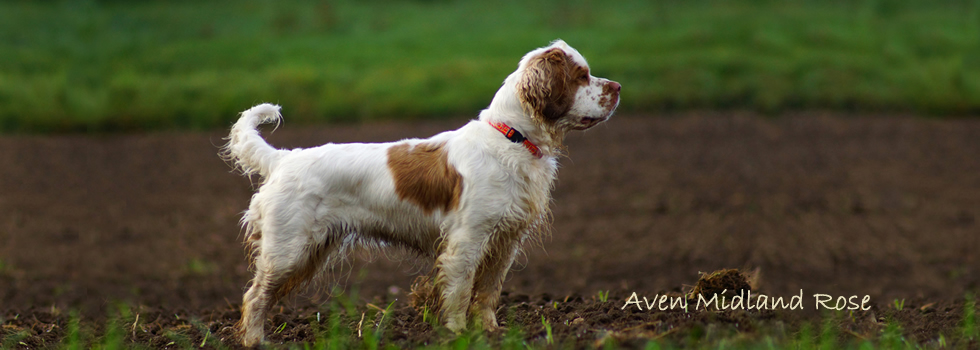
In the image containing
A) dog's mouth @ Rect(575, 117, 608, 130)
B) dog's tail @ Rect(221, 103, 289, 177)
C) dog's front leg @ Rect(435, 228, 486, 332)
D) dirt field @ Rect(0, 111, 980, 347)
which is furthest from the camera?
dirt field @ Rect(0, 111, 980, 347)

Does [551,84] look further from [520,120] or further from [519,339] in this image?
[519,339]

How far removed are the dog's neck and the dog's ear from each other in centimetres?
5

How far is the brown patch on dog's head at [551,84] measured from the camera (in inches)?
189

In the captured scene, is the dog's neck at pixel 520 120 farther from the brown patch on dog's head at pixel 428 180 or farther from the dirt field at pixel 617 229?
the dirt field at pixel 617 229

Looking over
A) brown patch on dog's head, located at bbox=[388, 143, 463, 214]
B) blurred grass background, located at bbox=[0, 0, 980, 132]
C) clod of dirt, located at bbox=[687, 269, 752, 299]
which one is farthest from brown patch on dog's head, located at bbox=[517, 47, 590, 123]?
blurred grass background, located at bbox=[0, 0, 980, 132]

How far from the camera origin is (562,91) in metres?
4.85

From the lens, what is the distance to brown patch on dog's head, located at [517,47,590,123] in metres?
4.79

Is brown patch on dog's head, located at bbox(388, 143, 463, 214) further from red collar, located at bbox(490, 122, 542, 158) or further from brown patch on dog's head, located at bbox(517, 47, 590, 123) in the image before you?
brown patch on dog's head, located at bbox(517, 47, 590, 123)

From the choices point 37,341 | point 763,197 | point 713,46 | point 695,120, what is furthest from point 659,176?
point 37,341

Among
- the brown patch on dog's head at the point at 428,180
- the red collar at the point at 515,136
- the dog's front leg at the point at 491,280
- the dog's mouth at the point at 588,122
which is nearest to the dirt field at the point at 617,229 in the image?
the dog's front leg at the point at 491,280

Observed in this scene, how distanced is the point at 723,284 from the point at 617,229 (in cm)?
459

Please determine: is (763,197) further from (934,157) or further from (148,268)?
(148,268)

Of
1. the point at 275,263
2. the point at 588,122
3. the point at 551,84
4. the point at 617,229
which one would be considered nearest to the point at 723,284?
the point at 588,122

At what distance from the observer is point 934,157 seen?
12.7m
